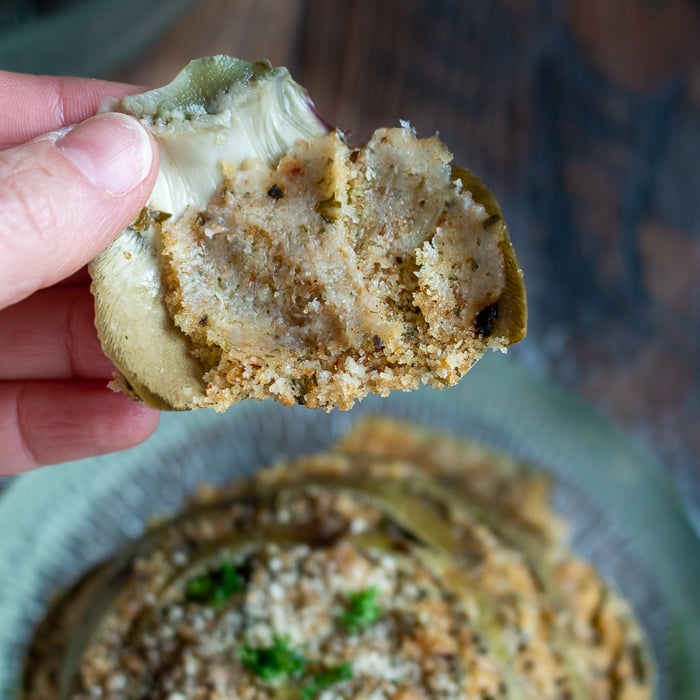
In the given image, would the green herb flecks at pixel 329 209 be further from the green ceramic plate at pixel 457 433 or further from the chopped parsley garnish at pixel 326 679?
the green ceramic plate at pixel 457 433

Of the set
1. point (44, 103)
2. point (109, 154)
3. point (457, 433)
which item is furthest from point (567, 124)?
point (109, 154)

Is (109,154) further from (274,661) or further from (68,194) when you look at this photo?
(274,661)

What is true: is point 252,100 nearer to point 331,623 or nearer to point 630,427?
point 331,623

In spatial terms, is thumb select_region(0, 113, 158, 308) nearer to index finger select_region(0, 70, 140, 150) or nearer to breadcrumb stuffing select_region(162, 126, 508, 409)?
breadcrumb stuffing select_region(162, 126, 508, 409)

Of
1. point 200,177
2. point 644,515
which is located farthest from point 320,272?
point 644,515

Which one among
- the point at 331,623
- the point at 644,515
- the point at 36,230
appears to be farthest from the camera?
the point at 644,515

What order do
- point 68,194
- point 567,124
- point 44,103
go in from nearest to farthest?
point 68,194 → point 44,103 → point 567,124
